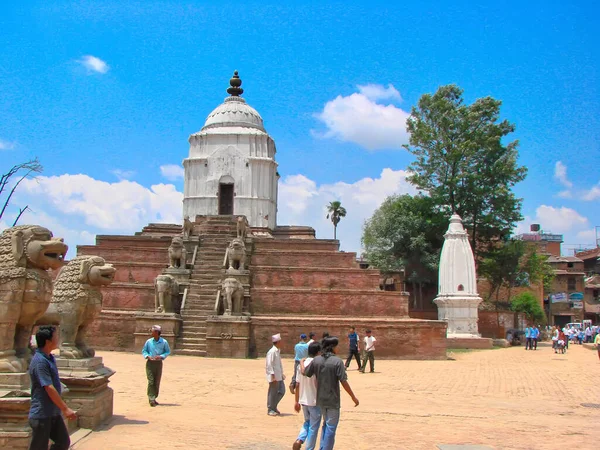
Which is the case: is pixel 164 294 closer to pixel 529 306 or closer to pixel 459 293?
pixel 459 293

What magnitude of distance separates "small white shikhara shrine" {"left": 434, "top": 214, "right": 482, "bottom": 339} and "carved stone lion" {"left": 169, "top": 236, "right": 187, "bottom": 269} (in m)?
11.1

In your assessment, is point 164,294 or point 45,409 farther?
point 164,294

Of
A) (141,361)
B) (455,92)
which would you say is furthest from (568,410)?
(455,92)

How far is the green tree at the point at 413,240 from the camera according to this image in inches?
1335

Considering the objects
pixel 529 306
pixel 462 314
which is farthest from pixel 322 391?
pixel 529 306

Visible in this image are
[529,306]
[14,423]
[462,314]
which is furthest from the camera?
[529,306]

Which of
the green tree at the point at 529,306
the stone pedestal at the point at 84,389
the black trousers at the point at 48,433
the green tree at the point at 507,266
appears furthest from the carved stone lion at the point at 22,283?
the green tree at the point at 529,306

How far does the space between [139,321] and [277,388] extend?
10346 mm

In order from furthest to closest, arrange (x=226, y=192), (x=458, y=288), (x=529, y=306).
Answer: (x=529, y=306)
(x=226, y=192)
(x=458, y=288)

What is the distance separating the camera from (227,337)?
735 inches

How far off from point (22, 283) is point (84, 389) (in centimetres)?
181

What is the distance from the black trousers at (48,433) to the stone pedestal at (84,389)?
210 cm

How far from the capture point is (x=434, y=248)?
114ft

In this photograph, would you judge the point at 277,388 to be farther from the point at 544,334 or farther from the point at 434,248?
→ the point at 544,334
